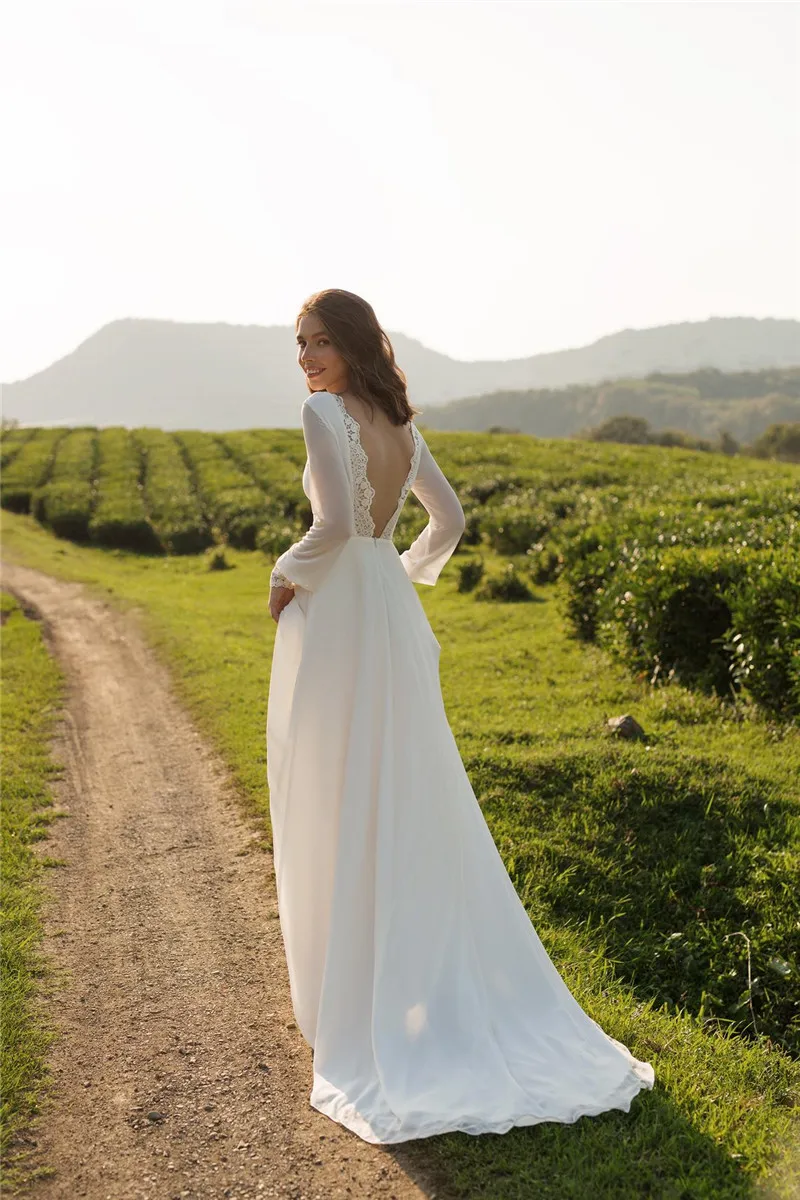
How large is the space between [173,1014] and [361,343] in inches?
126

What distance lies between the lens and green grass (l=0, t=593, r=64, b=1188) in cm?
382

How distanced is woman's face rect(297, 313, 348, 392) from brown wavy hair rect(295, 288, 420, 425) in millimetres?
27

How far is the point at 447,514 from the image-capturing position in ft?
15.4

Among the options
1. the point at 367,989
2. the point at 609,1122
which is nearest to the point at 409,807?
the point at 367,989

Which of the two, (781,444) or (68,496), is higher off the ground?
(781,444)

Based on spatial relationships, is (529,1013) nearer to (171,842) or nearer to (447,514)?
(447,514)

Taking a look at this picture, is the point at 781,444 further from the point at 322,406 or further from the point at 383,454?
the point at 322,406

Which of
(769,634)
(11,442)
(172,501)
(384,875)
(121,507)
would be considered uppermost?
(11,442)

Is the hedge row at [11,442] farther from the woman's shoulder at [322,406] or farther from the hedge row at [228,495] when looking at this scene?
the woman's shoulder at [322,406]

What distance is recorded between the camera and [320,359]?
4.16 metres

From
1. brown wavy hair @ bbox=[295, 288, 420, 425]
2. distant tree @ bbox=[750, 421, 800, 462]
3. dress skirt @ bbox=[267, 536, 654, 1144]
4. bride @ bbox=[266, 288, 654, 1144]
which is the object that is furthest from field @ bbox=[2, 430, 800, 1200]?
distant tree @ bbox=[750, 421, 800, 462]

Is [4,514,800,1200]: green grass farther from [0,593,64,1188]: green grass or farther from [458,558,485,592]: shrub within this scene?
[458,558,485,592]: shrub

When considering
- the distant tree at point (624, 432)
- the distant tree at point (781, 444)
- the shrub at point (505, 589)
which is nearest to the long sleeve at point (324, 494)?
the shrub at point (505, 589)

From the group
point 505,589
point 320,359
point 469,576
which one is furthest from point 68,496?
point 320,359
